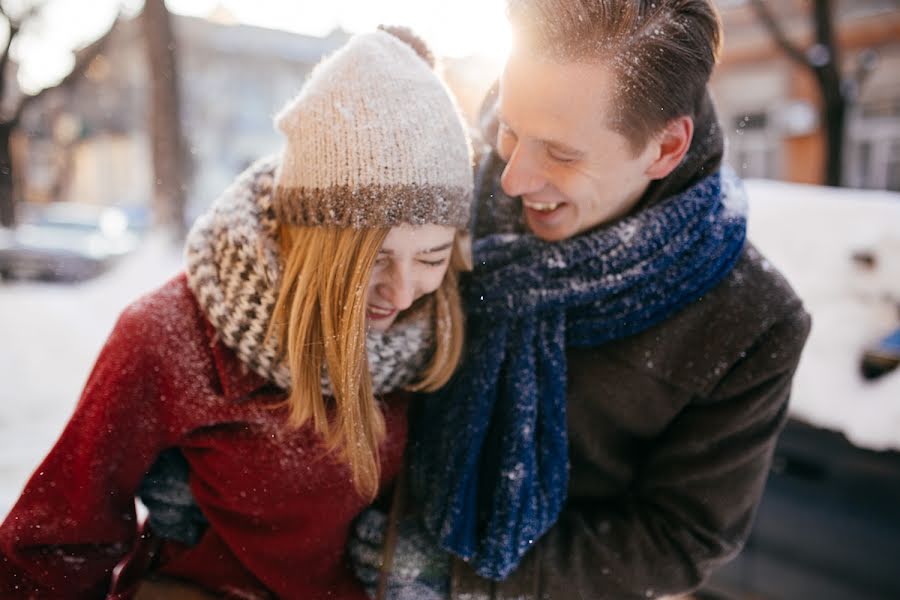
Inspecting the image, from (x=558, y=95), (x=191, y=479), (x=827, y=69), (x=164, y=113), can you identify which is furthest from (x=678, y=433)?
(x=827, y=69)

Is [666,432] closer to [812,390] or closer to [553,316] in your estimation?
[553,316]

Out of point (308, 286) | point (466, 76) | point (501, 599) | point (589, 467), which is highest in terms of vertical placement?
point (466, 76)

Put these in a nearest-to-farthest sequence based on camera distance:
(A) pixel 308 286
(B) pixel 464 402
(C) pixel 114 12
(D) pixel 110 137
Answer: (A) pixel 308 286 → (B) pixel 464 402 → (C) pixel 114 12 → (D) pixel 110 137

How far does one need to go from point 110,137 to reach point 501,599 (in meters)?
24.8

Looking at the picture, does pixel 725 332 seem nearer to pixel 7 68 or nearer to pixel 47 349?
pixel 47 349

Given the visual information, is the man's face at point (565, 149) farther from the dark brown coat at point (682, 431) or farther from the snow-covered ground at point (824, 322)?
the snow-covered ground at point (824, 322)

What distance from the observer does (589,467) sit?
5.64 feet

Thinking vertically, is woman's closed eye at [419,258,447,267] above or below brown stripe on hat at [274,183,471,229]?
below

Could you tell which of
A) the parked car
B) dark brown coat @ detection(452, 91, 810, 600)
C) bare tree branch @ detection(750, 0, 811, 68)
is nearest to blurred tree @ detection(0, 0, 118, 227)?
the parked car

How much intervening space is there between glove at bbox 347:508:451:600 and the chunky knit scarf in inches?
12.1

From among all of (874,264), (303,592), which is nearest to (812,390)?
(874,264)

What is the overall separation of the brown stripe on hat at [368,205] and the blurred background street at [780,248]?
46cm

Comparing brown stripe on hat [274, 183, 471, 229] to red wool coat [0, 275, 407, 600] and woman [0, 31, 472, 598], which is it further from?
red wool coat [0, 275, 407, 600]

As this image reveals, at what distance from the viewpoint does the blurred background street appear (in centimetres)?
237
